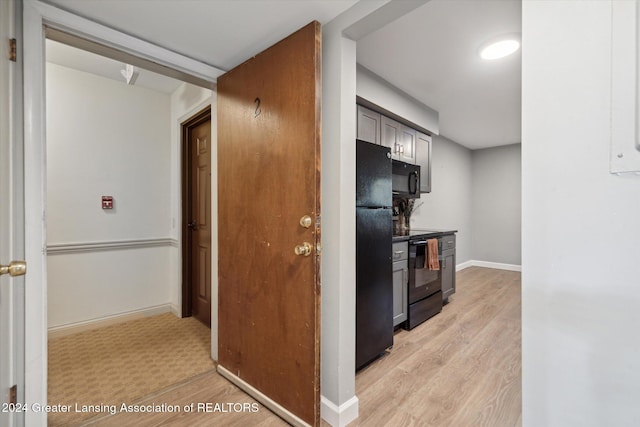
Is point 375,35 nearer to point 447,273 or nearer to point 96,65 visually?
point 96,65

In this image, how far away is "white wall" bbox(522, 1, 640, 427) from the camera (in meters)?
Answer: 0.75

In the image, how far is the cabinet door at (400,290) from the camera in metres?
2.55

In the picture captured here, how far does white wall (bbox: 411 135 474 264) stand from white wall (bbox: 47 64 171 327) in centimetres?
355

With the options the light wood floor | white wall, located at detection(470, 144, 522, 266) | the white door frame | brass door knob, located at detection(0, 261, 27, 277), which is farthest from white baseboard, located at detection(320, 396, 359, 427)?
white wall, located at detection(470, 144, 522, 266)

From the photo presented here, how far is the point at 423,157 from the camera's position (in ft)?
11.9

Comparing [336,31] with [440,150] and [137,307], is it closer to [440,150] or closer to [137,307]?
[137,307]

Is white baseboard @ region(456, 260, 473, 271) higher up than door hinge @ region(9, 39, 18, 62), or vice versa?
door hinge @ region(9, 39, 18, 62)

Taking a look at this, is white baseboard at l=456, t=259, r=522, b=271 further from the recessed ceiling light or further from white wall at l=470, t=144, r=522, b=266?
the recessed ceiling light

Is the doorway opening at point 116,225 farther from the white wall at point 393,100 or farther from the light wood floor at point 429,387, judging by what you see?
the white wall at point 393,100

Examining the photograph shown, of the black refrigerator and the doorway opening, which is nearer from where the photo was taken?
the black refrigerator

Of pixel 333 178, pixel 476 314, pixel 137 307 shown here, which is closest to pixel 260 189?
pixel 333 178

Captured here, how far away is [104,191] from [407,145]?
3275 mm

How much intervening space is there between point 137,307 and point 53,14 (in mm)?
2655

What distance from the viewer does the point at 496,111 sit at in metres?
3.61
